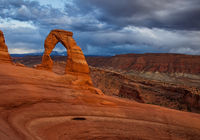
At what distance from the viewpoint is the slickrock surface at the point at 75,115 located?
8.46 m

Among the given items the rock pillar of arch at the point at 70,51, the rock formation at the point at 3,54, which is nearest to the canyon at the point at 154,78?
the rock formation at the point at 3,54

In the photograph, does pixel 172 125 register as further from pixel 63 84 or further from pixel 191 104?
pixel 191 104

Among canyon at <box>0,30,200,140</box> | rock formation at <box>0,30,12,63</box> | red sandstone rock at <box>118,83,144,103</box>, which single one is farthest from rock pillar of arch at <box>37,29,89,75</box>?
red sandstone rock at <box>118,83,144,103</box>

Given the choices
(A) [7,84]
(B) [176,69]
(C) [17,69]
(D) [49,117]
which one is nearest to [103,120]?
(D) [49,117]

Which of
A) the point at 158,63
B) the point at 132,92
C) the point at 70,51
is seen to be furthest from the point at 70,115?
the point at 158,63

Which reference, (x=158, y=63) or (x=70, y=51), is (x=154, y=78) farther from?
(x=70, y=51)

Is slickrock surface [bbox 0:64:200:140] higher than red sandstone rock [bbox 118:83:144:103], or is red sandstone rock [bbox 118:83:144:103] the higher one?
slickrock surface [bbox 0:64:200:140]

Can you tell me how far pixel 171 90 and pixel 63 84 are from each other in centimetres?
3154

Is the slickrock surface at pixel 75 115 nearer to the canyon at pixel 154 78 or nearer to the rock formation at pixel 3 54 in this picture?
the rock formation at pixel 3 54

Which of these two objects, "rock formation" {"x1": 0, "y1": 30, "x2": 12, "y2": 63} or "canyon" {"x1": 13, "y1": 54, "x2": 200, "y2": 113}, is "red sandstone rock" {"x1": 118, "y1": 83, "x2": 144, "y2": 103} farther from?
"rock formation" {"x1": 0, "y1": 30, "x2": 12, "y2": 63}

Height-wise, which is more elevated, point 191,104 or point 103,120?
point 103,120

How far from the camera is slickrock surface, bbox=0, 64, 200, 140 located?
8461 mm

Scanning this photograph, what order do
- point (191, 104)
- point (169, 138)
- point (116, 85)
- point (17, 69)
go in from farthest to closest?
point (116, 85), point (191, 104), point (17, 69), point (169, 138)

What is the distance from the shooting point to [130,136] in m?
9.28
